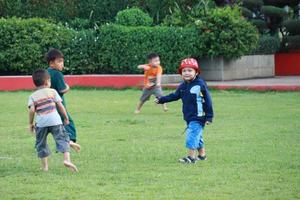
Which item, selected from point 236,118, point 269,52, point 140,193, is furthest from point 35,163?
point 269,52

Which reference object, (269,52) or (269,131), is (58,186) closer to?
(269,131)

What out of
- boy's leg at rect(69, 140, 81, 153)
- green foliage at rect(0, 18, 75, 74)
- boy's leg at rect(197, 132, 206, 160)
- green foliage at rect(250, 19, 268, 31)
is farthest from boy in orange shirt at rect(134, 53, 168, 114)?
green foliage at rect(250, 19, 268, 31)

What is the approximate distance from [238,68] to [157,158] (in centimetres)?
1483

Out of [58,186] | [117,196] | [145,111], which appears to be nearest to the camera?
[117,196]

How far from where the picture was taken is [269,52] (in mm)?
27078

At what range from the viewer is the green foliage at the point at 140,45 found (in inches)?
925

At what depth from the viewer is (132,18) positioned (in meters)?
24.5

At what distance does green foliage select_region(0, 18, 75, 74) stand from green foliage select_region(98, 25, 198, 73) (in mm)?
1245

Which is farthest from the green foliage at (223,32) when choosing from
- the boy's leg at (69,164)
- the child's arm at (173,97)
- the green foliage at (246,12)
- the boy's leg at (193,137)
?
the boy's leg at (69,164)

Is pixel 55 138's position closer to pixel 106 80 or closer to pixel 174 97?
pixel 174 97

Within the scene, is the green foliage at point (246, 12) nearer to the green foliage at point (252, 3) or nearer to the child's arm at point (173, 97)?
the green foliage at point (252, 3)

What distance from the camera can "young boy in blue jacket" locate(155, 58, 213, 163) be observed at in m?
10.5

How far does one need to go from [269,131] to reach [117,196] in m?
5.60

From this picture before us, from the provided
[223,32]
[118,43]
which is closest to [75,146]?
[118,43]
